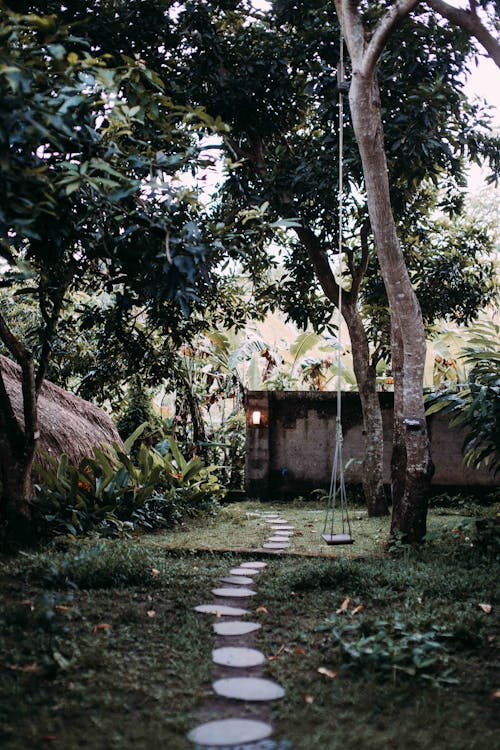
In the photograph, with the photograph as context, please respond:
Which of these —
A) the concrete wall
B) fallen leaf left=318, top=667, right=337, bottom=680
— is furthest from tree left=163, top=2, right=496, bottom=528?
fallen leaf left=318, top=667, right=337, bottom=680

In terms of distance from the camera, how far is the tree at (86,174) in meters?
2.60

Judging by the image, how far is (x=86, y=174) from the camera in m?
3.15

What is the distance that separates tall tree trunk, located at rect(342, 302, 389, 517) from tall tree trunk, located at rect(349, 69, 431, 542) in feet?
6.66

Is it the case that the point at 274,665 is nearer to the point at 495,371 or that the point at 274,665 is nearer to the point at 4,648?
the point at 4,648

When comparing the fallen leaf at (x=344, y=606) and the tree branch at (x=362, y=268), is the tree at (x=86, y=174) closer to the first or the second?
the fallen leaf at (x=344, y=606)

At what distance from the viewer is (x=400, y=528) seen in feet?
16.1

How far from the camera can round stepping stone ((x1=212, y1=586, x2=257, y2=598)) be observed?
3.69 meters

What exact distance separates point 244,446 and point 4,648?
722 centimetres

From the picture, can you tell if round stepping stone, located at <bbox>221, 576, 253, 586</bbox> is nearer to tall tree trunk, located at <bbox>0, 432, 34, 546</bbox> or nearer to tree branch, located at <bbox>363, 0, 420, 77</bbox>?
tall tree trunk, located at <bbox>0, 432, 34, 546</bbox>

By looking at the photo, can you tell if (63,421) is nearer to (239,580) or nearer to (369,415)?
(239,580)

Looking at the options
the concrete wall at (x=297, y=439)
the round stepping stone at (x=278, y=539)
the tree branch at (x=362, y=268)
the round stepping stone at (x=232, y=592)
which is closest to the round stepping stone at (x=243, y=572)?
the round stepping stone at (x=232, y=592)

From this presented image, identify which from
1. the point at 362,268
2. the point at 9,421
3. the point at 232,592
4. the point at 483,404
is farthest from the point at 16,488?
the point at 362,268

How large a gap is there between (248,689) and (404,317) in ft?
10.5

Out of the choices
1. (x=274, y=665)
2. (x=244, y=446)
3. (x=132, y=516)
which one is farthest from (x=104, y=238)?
(x=244, y=446)
